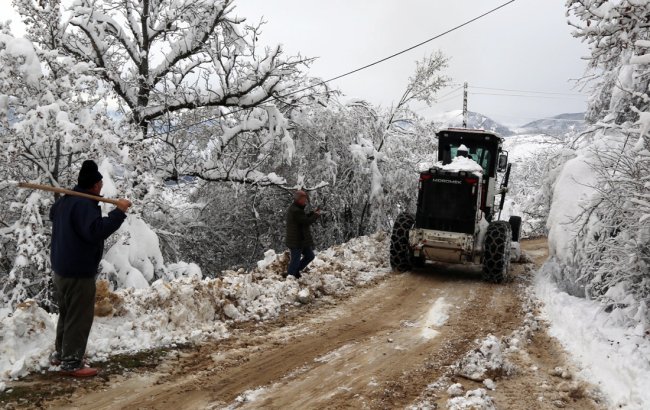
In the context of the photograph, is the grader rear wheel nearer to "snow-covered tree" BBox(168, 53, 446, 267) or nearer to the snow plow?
the snow plow

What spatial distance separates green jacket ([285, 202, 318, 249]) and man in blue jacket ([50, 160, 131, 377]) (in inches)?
180

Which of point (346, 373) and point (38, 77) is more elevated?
point (38, 77)

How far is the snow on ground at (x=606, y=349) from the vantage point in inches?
179

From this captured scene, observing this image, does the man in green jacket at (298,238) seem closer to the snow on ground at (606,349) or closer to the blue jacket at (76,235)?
the snow on ground at (606,349)

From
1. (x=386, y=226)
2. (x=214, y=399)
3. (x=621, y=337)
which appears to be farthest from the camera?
(x=386, y=226)

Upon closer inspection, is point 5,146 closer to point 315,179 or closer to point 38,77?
point 38,77

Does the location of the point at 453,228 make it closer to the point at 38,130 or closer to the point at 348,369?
the point at 348,369

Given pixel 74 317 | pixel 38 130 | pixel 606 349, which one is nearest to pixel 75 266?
pixel 74 317

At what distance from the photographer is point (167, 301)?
20.9 feet

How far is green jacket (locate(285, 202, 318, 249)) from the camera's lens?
29.1ft

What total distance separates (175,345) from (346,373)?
6.29 feet

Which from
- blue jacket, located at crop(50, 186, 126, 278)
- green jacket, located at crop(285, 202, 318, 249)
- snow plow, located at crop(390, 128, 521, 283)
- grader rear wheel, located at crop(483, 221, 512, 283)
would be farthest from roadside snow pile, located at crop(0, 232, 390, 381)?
grader rear wheel, located at crop(483, 221, 512, 283)

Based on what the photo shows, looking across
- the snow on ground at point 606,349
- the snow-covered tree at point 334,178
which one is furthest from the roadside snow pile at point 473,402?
the snow-covered tree at point 334,178

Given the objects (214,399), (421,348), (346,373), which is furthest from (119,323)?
(421,348)
